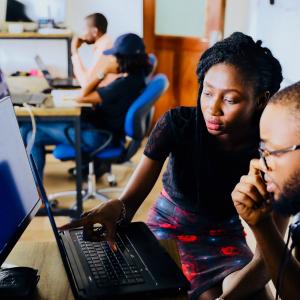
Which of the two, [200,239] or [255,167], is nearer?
[255,167]

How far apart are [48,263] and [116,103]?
1717 mm

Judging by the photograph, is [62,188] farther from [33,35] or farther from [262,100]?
[262,100]

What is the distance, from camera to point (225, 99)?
1.28 meters

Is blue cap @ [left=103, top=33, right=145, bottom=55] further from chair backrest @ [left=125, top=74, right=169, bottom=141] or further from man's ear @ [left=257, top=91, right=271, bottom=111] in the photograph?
man's ear @ [left=257, top=91, right=271, bottom=111]

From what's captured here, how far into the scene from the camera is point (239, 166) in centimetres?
142

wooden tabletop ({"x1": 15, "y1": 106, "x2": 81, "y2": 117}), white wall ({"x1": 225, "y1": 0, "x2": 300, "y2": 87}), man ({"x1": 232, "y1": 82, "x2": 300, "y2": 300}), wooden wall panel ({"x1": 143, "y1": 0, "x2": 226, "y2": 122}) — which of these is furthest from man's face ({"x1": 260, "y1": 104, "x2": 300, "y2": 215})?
wooden wall panel ({"x1": 143, "y1": 0, "x2": 226, "y2": 122})

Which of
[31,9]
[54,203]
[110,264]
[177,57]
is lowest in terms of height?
[54,203]

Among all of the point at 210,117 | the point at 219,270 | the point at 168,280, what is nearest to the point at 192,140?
the point at 210,117

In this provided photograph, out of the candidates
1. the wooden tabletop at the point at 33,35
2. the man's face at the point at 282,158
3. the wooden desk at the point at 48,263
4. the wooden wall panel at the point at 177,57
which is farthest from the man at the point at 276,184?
the wooden wall panel at the point at 177,57

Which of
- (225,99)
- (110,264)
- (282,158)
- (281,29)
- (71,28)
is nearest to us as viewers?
(282,158)

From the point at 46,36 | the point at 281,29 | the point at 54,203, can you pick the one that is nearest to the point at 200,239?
the point at 281,29

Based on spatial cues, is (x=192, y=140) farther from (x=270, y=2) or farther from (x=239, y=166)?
(x=270, y=2)

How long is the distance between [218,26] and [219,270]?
2.59 m

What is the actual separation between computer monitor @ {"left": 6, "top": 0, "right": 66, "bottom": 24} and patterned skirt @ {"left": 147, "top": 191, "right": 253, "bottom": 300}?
1.64 metres
